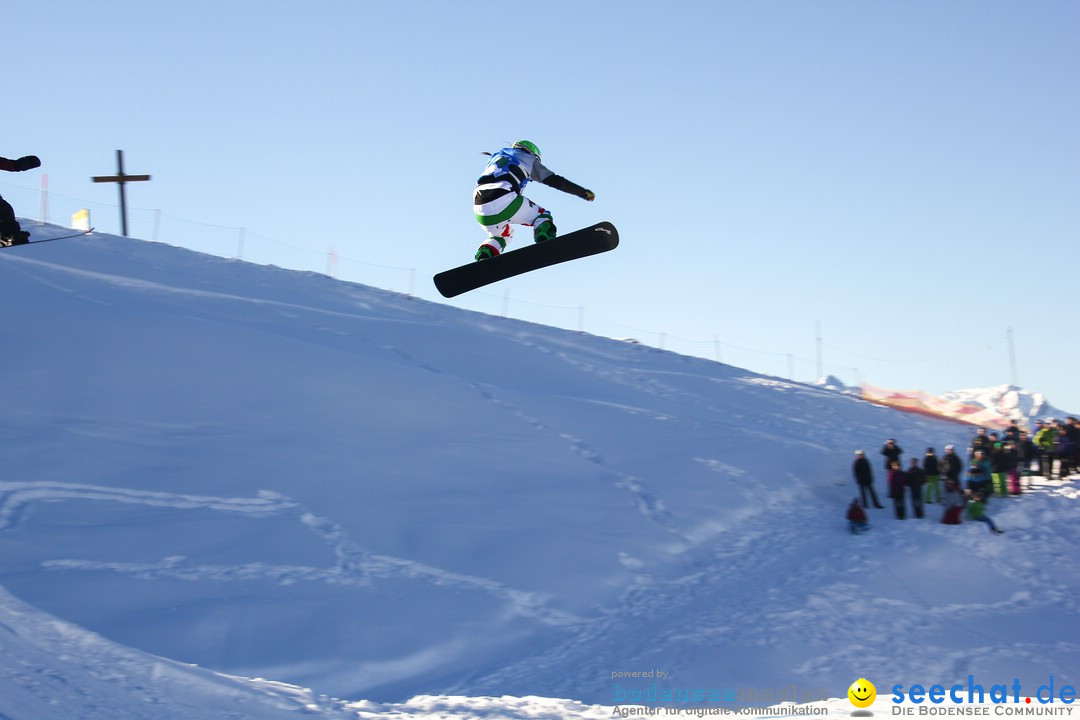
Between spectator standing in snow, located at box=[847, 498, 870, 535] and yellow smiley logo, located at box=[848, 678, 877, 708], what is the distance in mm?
4211

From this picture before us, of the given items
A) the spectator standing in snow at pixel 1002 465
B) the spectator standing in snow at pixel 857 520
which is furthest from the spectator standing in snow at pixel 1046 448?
the spectator standing in snow at pixel 857 520

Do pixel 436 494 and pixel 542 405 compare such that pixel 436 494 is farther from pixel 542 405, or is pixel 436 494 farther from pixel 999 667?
pixel 999 667

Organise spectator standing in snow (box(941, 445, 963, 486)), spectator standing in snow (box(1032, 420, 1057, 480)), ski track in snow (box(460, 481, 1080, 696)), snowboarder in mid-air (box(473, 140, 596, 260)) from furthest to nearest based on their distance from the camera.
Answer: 1. spectator standing in snow (box(1032, 420, 1057, 480))
2. spectator standing in snow (box(941, 445, 963, 486))
3. ski track in snow (box(460, 481, 1080, 696))
4. snowboarder in mid-air (box(473, 140, 596, 260))

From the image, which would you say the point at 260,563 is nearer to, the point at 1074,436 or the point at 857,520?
the point at 857,520

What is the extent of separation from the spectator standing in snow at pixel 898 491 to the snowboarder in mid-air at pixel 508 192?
8630mm

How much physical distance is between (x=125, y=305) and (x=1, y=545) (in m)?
8.87

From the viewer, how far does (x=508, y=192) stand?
23.3 ft

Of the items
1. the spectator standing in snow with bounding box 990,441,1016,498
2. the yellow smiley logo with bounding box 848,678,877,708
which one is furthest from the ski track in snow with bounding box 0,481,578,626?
the spectator standing in snow with bounding box 990,441,1016,498

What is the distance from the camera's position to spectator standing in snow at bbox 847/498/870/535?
13969mm

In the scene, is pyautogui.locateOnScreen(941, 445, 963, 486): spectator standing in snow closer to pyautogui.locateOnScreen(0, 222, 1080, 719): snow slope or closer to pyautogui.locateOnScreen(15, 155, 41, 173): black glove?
pyautogui.locateOnScreen(0, 222, 1080, 719): snow slope

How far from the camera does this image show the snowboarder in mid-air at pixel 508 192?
7094 mm

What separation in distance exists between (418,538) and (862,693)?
5.42 metres

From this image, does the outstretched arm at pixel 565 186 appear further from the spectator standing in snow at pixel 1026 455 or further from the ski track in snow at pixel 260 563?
the spectator standing in snow at pixel 1026 455

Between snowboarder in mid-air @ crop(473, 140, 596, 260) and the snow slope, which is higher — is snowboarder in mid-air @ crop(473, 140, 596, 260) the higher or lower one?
the higher one
